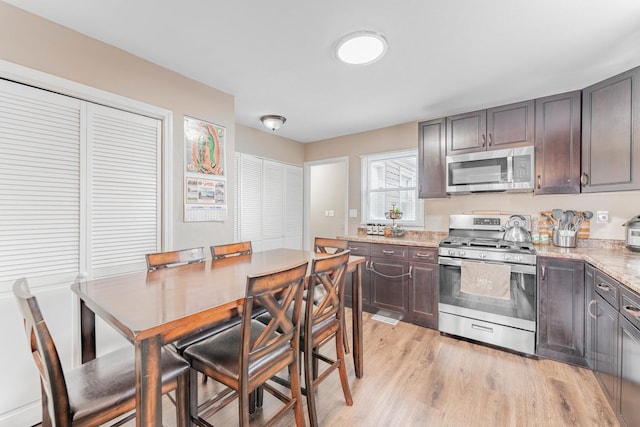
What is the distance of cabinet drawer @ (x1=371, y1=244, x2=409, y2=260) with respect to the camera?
124 inches

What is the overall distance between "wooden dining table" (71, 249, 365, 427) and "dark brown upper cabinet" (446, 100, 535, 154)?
246 cm

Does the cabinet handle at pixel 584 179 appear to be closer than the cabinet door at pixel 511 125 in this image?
Yes

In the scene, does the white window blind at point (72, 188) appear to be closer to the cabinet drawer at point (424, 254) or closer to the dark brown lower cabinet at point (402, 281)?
the dark brown lower cabinet at point (402, 281)

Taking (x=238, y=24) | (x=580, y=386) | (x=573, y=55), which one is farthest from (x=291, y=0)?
(x=580, y=386)

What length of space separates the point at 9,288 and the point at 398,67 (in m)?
3.17

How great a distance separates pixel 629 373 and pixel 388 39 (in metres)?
2.45

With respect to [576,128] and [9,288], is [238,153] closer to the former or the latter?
[9,288]

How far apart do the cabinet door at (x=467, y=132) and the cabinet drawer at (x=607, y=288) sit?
1.54m

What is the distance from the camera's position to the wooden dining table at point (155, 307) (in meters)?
0.94

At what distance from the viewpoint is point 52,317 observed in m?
1.82

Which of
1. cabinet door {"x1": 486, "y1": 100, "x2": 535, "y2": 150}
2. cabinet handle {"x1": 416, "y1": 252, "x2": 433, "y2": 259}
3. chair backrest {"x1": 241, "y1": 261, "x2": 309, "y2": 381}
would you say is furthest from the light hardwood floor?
cabinet door {"x1": 486, "y1": 100, "x2": 535, "y2": 150}

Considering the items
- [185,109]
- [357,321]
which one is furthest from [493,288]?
[185,109]

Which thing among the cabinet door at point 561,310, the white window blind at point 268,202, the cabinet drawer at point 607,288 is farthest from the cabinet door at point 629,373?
the white window blind at point 268,202

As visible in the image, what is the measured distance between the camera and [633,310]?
1.40 metres
